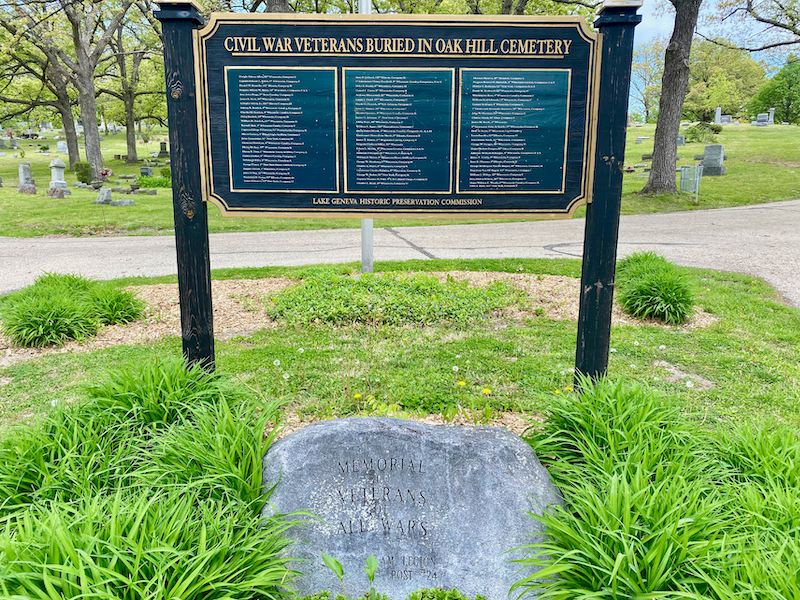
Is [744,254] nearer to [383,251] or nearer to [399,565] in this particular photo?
[383,251]

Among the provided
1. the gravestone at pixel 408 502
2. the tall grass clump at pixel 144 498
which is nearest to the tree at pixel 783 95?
the gravestone at pixel 408 502

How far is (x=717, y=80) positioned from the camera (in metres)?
50.7

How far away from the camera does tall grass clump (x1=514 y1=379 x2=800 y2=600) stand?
2.18 m

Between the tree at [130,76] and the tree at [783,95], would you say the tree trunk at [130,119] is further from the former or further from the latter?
the tree at [783,95]

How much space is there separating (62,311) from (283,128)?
12.2 feet

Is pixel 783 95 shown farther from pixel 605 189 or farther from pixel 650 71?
pixel 605 189

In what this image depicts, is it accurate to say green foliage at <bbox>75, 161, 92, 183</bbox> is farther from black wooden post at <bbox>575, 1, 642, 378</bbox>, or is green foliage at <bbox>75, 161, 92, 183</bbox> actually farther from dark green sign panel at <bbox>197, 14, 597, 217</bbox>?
black wooden post at <bbox>575, 1, 642, 378</bbox>

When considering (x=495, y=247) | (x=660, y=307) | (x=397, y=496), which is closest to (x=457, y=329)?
(x=660, y=307)

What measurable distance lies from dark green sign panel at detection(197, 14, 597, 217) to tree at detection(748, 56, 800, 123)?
208 ft

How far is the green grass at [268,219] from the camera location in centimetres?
1390

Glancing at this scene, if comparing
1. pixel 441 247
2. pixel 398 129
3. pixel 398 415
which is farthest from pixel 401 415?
pixel 441 247

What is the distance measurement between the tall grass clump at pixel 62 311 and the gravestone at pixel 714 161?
968 inches

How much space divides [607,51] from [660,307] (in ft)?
11.8

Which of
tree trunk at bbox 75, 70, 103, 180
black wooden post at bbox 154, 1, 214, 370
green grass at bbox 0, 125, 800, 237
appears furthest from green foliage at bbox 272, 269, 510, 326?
tree trunk at bbox 75, 70, 103, 180
